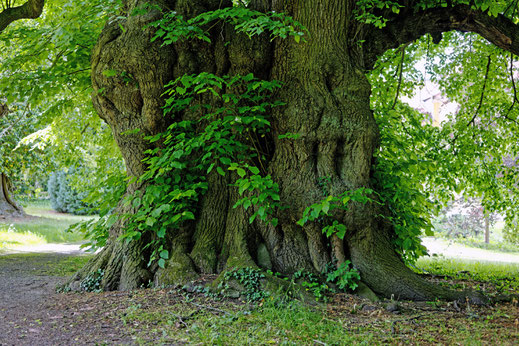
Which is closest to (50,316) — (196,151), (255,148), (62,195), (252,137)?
(196,151)

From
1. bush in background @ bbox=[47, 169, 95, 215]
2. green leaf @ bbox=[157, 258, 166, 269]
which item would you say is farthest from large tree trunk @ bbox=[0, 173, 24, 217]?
green leaf @ bbox=[157, 258, 166, 269]

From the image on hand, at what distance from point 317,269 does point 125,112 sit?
3.36 meters

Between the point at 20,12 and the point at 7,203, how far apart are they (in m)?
14.3

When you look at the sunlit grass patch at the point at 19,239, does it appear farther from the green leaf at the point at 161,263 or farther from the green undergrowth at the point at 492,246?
the green undergrowth at the point at 492,246

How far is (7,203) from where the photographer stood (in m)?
19.4

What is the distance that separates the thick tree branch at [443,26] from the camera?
246 inches

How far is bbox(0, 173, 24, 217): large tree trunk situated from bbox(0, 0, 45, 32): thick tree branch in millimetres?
12960

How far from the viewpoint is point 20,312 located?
4.74m

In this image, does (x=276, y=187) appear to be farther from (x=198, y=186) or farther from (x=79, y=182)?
(x=79, y=182)

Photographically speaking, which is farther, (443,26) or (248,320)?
(443,26)

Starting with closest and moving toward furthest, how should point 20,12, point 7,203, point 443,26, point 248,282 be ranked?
point 248,282, point 443,26, point 20,12, point 7,203

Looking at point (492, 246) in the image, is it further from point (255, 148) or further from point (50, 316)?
point (50, 316)

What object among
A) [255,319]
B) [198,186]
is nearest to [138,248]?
[198,186]

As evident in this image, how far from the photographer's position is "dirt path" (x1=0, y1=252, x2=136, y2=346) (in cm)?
379
